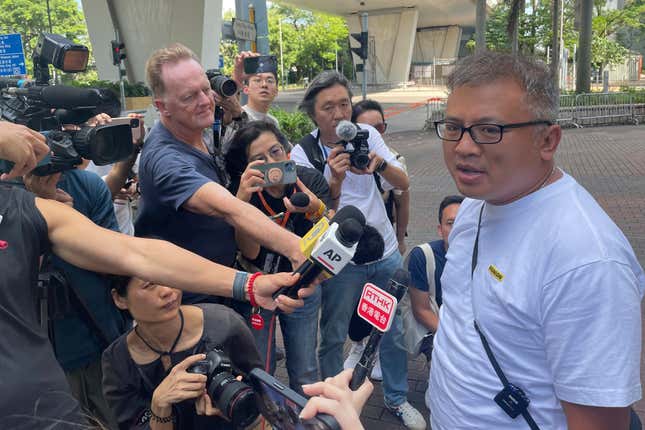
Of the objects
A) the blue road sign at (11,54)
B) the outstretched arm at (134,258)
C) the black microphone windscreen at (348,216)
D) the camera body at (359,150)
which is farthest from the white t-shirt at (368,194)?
the blue road sign at (11,54)

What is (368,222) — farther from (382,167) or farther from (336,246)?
(336,246)

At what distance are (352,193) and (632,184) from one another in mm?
8269

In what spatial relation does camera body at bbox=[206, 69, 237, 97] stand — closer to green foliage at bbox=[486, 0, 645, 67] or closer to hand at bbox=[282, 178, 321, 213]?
hand at bbox=[282, 178, 321, 213]

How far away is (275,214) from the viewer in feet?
9.41

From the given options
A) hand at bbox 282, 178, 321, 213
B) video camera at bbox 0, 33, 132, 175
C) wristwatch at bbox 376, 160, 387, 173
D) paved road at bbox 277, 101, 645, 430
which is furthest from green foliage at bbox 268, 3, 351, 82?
video camera at bbox 0, 33, 132, 175

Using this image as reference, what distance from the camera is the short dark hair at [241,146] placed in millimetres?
2947

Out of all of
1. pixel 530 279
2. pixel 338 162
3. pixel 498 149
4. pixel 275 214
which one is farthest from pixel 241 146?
pixel 530 279

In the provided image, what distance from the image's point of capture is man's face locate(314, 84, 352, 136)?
3.39 m

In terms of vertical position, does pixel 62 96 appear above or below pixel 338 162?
above

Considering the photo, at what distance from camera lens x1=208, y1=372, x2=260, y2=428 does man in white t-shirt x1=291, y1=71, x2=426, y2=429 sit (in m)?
1.50

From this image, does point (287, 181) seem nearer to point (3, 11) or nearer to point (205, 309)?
point (205, 309)

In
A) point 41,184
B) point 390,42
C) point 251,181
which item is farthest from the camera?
point 390,42

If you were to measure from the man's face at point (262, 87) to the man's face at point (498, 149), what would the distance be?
271 cm

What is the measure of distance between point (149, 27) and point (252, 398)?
23832 millimetres
